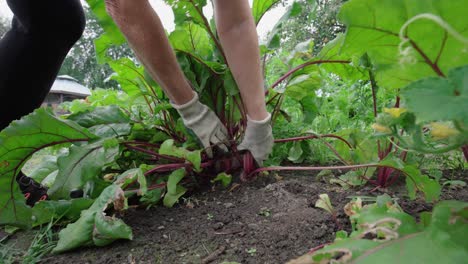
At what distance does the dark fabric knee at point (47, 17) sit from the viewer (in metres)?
1.55

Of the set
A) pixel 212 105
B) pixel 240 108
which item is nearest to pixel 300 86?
pixel 240 108

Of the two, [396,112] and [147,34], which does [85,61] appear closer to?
[147,34]

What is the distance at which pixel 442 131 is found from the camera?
0.54 metres

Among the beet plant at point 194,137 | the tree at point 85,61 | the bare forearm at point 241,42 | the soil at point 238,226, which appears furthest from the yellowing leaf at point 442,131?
the tree at point 85,61

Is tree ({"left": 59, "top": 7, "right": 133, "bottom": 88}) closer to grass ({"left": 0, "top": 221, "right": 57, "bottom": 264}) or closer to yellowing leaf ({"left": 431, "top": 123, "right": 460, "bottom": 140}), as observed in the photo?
grass ({"left": 0, "top": 221, "right": 57, "bottom": 264})

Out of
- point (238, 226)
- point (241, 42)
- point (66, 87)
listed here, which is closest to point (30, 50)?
point (241, 42)

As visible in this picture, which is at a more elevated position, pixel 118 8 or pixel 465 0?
pixel 118 8

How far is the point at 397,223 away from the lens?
0.59 meters

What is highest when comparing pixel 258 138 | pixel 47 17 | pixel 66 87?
pixel 47 17

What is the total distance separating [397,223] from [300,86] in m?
1.12

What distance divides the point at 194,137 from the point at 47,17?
0.88 m

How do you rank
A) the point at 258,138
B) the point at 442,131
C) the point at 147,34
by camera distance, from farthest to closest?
the point at 258,138, the point at 147,34, the point at 442,131

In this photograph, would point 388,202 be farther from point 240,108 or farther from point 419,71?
point 240,108

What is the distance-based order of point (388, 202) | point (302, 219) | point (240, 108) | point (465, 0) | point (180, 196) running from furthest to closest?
point (240, 108)
point (180, 196)
point (302, 219)
point (388, 202)
point (465, 0)
